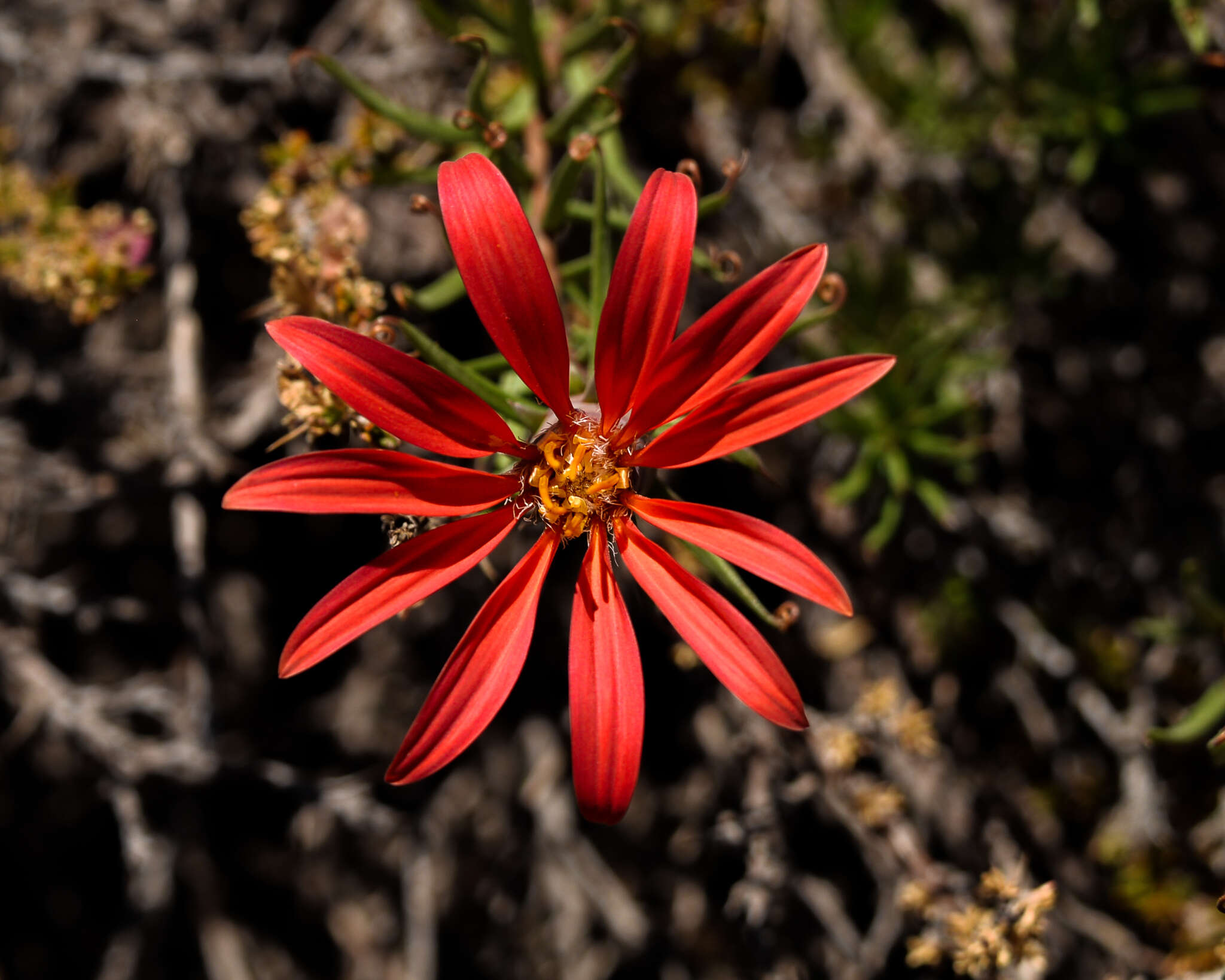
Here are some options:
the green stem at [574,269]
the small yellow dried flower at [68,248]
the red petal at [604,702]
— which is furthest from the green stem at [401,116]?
the red petal at [604,702]

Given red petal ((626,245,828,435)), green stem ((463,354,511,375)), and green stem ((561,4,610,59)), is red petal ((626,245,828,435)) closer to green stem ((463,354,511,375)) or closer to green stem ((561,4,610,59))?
green stem ((463,354,511,375))

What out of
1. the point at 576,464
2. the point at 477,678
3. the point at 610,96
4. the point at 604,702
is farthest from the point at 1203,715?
the point at 610,96

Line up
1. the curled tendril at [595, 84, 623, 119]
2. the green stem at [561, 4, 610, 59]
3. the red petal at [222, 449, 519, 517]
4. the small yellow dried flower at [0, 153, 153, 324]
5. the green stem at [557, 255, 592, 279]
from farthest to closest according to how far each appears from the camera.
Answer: the green stem at [561, 4, 610, 59] → the small yellow dried flower at [0, 153, 153, 324] → the green stem at [557, 255, 592, 279] → the curled tendril at [595, 84, 623, 119] → the red petal at [222, 449, 519, 517]

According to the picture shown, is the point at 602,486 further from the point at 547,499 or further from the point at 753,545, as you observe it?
the point at 753,545

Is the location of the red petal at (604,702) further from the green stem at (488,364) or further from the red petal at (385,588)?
the green stem at (488,364)

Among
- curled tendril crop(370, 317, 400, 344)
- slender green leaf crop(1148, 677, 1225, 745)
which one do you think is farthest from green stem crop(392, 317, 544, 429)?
slender green leaf crop(1148, 677, 1225, 745)

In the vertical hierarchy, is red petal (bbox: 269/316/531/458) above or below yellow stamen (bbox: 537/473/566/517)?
above
